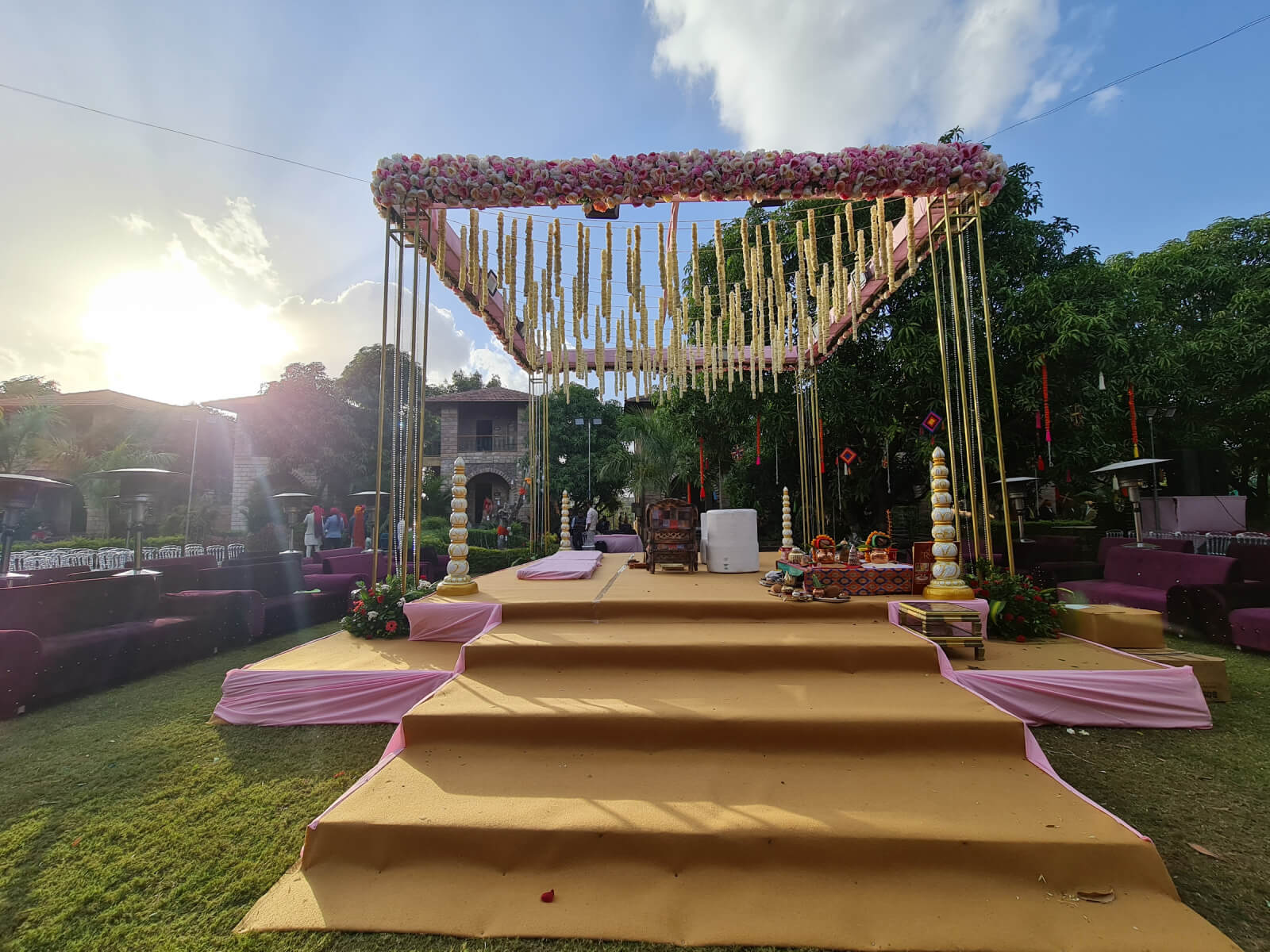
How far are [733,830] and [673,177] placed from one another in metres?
4.79

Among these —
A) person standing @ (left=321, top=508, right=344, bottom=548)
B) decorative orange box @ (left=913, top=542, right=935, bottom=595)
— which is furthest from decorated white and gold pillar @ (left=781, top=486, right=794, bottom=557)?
person standing @ (left=321, top=508, right=344, bottom=548)

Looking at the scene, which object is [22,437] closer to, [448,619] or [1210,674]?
[448,619]

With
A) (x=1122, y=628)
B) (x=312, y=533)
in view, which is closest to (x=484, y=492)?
(x=312, y=533)

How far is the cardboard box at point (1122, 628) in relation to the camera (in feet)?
12.8

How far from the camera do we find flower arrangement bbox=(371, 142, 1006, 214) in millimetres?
4641

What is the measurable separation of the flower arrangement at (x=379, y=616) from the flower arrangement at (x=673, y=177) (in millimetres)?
3414

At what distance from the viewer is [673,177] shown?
474 cm

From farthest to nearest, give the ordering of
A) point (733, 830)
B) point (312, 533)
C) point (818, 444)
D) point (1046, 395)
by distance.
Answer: point (312, 533), point (818, 444), point (1046, 395), point (733, 830)

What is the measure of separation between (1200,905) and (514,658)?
3115mm

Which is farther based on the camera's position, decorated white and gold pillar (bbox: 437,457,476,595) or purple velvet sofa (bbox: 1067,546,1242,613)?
purple velvet sofa (bbox: 1067,546,1242,613)

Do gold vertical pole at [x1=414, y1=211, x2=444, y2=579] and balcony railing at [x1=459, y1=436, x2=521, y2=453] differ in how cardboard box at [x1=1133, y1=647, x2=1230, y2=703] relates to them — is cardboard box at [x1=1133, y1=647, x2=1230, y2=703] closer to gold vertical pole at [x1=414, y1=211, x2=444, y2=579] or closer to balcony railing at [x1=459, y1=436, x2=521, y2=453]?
gold vertical pole at [x1=414, y1=211, x2=444, y2=579]

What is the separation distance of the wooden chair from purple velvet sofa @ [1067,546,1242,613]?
432 centimetres

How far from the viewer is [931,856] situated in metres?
1.95

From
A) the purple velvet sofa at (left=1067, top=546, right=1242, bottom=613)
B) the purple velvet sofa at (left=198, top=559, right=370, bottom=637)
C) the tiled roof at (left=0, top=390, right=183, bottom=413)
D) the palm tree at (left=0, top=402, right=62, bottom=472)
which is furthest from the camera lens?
the tiled roof at (left=0, top=390, right=183, bottom=413)
